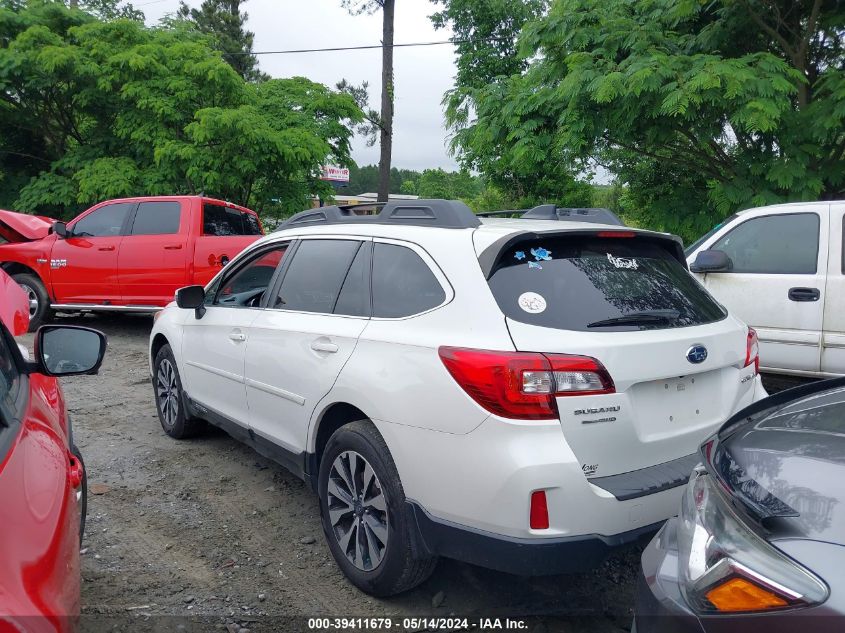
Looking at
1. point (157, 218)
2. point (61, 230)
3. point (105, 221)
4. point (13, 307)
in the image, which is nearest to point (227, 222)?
point (157, 218)

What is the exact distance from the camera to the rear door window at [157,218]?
365 inches

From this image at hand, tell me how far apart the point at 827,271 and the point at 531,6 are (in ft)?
54.5

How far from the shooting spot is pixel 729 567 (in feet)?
4.93

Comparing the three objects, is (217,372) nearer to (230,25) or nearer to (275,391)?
(275,391)

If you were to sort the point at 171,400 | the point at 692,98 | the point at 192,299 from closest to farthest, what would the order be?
the point at 192,299
the point at 171,400
the point at 692,98

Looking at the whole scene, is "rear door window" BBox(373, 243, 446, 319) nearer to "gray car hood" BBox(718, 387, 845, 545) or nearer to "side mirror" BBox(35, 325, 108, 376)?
"side mirror" BBox(35, 325, 108, 376)

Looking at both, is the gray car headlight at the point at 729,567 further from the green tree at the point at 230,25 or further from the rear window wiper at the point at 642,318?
the green tree at the point at 230,25

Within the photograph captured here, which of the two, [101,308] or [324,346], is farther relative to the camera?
[101,308]

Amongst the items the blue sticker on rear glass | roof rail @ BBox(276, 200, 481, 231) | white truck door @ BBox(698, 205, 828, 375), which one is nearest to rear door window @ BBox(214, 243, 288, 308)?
roof rail @ BBox(276, 200, 481, 231)

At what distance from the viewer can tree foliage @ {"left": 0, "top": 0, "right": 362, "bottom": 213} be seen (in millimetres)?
12797

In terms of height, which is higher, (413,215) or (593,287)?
(413,215)

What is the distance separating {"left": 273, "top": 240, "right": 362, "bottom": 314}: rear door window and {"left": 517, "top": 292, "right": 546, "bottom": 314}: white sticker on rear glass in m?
1.11

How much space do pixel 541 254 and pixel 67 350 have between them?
190 centimetres

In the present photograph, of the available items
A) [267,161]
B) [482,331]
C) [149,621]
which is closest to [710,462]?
[482,331]
